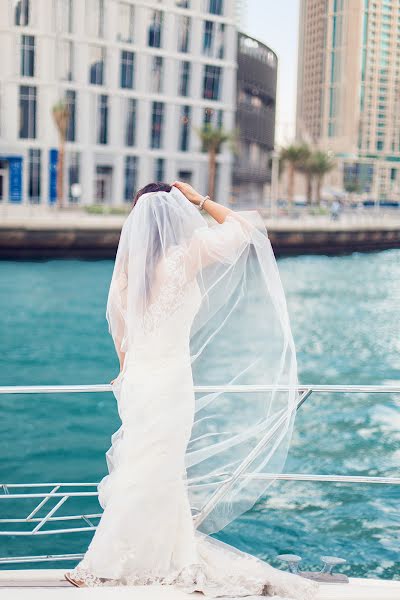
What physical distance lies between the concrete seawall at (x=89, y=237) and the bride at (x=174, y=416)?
28500mm

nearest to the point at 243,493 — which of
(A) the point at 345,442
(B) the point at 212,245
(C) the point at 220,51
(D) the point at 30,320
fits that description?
(B) the point at 212,245

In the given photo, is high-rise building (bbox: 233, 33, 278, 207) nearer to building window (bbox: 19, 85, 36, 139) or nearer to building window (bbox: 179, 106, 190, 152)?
building window (bbox: 179, 106, 190, 152)

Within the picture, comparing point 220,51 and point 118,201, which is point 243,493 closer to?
point 118,201

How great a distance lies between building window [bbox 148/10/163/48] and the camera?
161ft

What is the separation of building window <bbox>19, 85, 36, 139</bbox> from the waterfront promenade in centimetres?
576

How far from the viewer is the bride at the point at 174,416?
9.58 ft

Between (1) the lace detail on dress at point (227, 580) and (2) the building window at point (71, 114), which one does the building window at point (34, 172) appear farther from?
(1) the lace detail on dress at point (227, 580)

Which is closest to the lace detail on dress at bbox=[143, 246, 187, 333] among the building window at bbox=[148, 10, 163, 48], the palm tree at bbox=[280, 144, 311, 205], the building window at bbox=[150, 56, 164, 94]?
the building window at bbox=[150, 56, 164, 94]

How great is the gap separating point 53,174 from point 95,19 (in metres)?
8.89

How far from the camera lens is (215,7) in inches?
2035

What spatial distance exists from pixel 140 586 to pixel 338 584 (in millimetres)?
647

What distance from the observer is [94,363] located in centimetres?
1555

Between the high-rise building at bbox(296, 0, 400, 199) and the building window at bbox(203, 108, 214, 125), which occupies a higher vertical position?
the high-rise building at bbox(296, 0, 400, 199)

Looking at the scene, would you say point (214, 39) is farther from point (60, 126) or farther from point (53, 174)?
point (60, 126)
